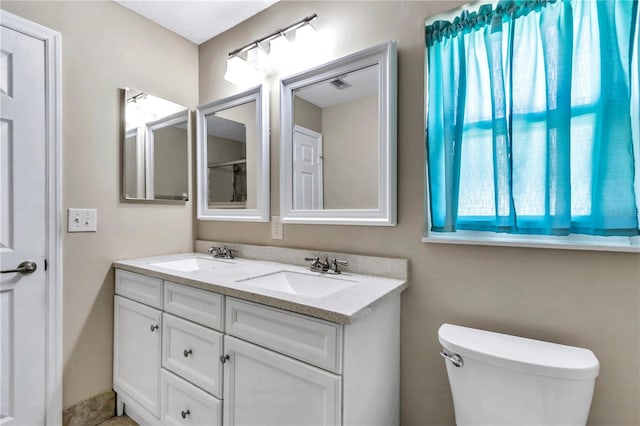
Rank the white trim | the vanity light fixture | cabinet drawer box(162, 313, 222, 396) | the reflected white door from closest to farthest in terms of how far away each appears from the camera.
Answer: cabinet drawer box(162, 313, 222, 396) → the reflected white door → the white trim → the vanity light fixture

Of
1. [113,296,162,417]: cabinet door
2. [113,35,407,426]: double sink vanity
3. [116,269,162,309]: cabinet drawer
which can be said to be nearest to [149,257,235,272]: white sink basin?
[113,35,407,426]: double sink vanity

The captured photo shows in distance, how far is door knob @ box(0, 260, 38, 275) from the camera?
1368mm

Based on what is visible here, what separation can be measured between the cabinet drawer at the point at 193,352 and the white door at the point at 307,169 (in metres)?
0.77

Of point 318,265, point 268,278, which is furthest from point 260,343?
point 318,265

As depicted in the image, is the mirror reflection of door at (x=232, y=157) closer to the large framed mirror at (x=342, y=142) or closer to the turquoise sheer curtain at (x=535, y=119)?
the large framed mirror at (x=342, y=142)

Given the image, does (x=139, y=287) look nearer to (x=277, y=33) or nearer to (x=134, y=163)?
(x=134, y=163)

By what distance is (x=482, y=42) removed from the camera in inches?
46.1

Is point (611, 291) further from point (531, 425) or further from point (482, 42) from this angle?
point (482, 42)

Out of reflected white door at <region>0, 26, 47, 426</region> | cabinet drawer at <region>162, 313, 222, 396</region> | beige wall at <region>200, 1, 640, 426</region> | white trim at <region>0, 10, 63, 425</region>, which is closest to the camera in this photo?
beige wall at <region>200, 1, 640, 426</region>

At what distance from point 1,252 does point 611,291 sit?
239 centimetres

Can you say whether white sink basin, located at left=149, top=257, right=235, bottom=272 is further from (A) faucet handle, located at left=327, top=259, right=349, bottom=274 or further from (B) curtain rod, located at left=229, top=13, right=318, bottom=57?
(B) curtain rod, located at left=229, top=13, right=318, bottom=57

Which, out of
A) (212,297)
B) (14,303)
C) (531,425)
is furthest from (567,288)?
(14,303)

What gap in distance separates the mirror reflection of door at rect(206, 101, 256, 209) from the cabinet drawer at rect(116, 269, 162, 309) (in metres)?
0.64

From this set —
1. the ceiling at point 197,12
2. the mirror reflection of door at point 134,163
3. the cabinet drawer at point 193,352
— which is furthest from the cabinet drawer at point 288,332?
the ceiling at point 197,12
